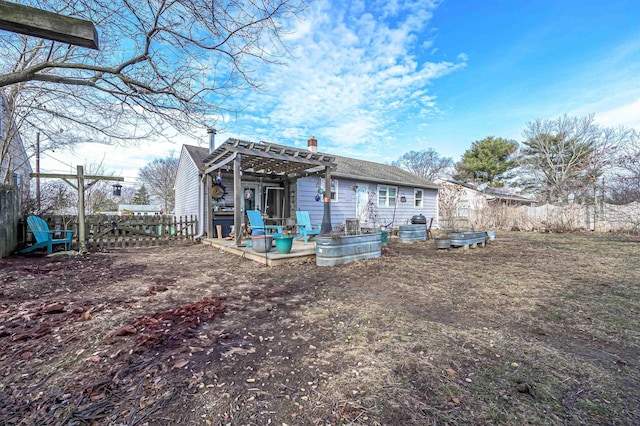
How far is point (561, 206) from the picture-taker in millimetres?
14109

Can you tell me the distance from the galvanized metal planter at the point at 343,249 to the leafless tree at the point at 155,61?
3202 millimetres

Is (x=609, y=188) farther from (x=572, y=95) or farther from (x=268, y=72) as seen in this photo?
(x=268, y=72)

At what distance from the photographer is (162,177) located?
103 feet

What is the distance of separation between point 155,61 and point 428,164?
35142mm

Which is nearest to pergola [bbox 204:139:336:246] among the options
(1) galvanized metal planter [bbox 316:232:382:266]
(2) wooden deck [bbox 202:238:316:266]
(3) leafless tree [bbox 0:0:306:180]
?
(2) wooden deck [bbox 202:238:316:266]

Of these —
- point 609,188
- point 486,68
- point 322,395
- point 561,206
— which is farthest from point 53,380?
point 561,206

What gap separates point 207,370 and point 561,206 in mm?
18440

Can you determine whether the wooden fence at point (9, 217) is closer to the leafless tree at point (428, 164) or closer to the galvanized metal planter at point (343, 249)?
the galvanized metal planter at point (343, 249)

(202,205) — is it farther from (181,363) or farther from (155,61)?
(181,363)

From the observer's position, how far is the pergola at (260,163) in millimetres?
6879

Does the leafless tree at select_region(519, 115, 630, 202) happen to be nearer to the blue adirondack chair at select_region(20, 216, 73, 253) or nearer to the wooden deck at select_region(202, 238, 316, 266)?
the wooden deck at select_region(202, 238, 316, 266)

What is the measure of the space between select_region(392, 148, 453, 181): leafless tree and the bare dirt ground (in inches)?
1243

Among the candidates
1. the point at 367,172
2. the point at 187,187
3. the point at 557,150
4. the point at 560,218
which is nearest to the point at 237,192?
the point at 187,187

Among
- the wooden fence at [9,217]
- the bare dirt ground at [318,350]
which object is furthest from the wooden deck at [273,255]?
the wooden fence at [9,217]
